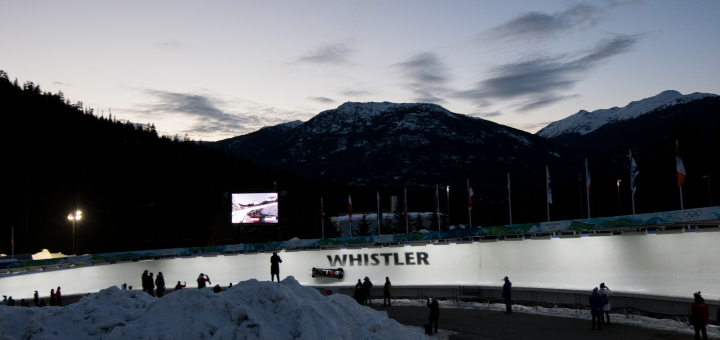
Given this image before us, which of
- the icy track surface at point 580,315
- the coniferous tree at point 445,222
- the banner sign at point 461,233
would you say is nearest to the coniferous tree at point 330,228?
the coniferous tree at point 445,222

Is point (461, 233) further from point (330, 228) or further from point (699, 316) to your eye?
point (330, 228)

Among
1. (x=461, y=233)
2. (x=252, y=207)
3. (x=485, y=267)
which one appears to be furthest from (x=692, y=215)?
(x=252, y=207)

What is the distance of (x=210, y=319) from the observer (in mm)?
11422

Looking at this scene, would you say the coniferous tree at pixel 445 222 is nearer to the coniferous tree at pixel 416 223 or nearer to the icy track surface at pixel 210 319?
the coniferous tree at pixel 416 223

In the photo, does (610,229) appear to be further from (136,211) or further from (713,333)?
(136,211)

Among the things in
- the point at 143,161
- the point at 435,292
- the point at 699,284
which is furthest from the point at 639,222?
the point at 143,161

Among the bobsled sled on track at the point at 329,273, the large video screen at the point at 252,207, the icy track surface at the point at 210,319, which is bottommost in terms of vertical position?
the bobsled sled on track at the point at 329,273

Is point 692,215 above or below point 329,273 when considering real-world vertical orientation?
above

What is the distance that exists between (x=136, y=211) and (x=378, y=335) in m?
93.1

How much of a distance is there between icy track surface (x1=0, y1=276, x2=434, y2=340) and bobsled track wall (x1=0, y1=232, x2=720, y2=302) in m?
10.4

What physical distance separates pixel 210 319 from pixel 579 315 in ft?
43.8

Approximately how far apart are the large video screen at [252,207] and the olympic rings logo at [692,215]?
24.4m

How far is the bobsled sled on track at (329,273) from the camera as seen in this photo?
30.1 metres

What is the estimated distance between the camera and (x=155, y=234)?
319 feet
